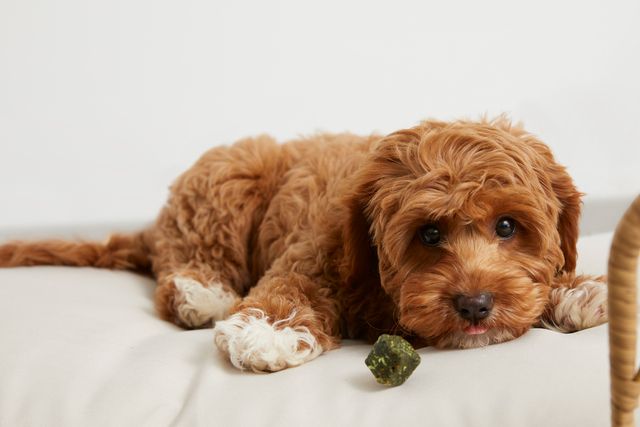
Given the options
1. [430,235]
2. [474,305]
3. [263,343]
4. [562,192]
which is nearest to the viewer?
[474,305]

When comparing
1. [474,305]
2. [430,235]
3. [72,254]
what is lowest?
[72,254]

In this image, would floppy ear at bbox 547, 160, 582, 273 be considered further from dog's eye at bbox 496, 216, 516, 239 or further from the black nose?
the black nose

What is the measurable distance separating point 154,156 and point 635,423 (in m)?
4.07

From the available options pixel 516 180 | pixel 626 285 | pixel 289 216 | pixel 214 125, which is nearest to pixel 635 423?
pixel 626 285

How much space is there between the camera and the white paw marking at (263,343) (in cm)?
266

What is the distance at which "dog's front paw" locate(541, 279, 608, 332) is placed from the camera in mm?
2775

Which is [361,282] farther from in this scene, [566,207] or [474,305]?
[566,207]

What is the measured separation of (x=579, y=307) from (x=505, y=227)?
355mm

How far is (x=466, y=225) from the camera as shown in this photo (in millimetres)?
2723

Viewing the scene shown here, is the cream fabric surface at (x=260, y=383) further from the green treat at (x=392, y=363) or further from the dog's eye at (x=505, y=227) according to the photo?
the dog's eye at (x=505, y=227)

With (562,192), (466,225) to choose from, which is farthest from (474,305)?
(562,192)

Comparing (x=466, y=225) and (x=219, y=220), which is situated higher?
(x=466, y=225)

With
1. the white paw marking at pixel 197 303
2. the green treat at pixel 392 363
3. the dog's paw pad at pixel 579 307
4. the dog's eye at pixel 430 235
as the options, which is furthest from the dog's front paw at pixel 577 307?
the white paw marking at pixel 197 303

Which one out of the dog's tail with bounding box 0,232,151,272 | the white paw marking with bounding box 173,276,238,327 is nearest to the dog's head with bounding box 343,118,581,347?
the white paw marking with bounding box 173,276,238,327
